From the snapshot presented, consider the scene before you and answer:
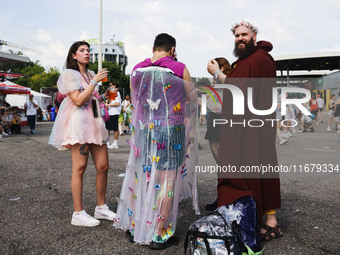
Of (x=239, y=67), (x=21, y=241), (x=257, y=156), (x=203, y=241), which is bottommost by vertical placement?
(x=21, y=241)

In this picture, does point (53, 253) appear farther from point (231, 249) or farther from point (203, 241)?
point (231, 249)

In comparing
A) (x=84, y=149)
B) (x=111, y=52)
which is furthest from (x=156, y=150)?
(x=111, y=52)

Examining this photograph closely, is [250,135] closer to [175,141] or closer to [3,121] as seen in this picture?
[175,141]

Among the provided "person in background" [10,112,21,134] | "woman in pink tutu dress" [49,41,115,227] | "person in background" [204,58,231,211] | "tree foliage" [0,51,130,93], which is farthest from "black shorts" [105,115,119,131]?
"tree foliage" [0,51,130,93]

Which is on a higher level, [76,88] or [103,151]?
[76,88]

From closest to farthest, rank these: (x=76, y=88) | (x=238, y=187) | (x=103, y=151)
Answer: (x=238, y=187), (x=76, y=88), (x=103, y=151)

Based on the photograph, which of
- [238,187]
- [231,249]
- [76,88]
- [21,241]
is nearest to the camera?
[231,249]

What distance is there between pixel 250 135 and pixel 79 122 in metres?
1.69

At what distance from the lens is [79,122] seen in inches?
145

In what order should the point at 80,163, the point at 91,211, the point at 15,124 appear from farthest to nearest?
the point at 15,124
the point at 91,211
the point at 80,163

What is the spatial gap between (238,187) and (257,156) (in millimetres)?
305

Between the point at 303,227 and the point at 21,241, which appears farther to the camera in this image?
the point at 303,227

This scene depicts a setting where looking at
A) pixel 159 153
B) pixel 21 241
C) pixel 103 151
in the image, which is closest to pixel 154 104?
pixel 159 153

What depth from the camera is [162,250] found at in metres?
3.13
